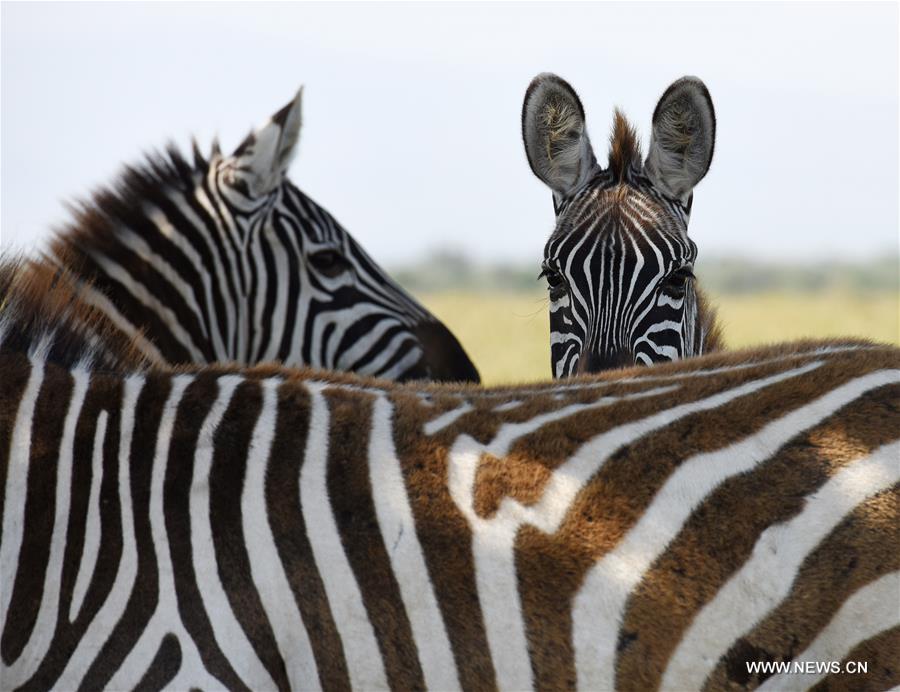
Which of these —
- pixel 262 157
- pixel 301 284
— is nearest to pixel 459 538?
pixel 301 284

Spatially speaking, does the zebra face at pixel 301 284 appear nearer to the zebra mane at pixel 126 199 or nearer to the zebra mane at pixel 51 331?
the zebra mane at pixel 126 199

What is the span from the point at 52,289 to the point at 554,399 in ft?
5.63

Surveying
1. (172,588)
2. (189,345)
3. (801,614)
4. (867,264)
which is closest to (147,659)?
(172,588)

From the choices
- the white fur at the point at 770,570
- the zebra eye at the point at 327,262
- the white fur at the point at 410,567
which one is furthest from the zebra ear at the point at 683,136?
the zebra eye at the point at 327,262

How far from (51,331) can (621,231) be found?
7.80 ft

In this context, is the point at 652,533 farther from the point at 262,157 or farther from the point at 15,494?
the point at 262,157

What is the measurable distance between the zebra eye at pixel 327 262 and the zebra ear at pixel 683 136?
10.0ft

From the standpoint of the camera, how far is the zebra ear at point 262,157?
7.57 meters

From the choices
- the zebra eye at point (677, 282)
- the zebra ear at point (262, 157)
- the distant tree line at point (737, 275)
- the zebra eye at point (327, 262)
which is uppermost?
the zebra ear at point (262, 157)

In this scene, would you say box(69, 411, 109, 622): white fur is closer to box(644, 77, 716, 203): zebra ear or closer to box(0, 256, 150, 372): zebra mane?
box(0, 256, 150, 372): zebra mane

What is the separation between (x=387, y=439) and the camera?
3311mm

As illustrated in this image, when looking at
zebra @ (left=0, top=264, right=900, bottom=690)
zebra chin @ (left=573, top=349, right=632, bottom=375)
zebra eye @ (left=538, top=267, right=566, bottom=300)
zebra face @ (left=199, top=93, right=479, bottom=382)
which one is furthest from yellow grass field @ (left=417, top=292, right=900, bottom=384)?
zebra @ (left=0, top=264, right=900, bottom=690)

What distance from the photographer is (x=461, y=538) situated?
10.2 feet

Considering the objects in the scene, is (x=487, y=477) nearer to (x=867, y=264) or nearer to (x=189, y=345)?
(x=189, y=345)
